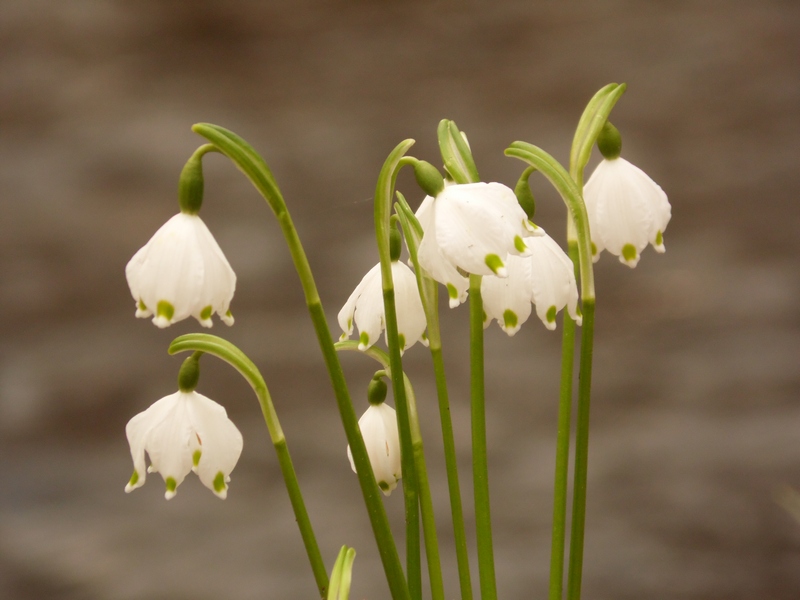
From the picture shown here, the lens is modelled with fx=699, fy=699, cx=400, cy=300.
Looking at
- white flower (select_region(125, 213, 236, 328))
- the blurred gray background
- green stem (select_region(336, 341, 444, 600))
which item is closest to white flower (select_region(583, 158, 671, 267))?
green stem (select_region(336, 341, 444, 600))

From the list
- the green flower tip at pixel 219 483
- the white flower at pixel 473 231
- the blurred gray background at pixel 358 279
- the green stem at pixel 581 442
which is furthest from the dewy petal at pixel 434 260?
the blurred gray background at pixel 358 279

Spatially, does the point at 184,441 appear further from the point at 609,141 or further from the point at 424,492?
the point at 609,141

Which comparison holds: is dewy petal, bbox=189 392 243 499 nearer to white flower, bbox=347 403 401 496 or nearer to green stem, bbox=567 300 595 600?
white flower, bbox=347 403 401 496

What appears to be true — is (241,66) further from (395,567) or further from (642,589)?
(642,589)

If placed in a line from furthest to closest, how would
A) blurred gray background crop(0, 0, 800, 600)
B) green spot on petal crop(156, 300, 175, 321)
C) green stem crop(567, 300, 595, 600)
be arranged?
blurred gray background crop(0, 0, 800, 600) < green stem crop(567, 300, 595, 600) < green spot on petal crop(156, 300, 175, 321)

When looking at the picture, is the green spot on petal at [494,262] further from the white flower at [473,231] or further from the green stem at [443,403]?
the green stem at [443,403]

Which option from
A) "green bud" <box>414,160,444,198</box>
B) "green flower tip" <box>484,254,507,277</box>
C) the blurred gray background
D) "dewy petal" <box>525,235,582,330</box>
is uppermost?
the blurred gray background

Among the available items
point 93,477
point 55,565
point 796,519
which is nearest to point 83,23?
point 93,477
